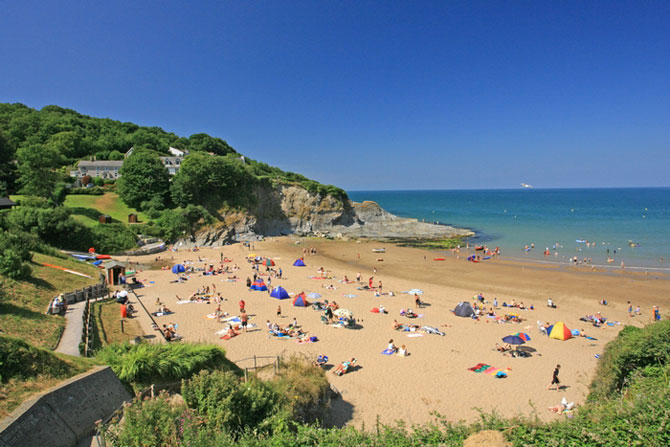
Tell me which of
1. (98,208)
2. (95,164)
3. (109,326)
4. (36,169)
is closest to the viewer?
(109,326)

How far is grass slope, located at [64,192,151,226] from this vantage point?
42219 millimetres

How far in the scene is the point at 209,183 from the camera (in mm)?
53094

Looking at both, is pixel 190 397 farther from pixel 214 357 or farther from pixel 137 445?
pixel 214 357

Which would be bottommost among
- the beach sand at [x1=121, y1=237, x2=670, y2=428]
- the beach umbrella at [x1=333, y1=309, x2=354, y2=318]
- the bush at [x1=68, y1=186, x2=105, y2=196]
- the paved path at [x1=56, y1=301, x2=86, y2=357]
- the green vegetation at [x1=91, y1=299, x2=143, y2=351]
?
the beach sand at [x1=121, y1=237, x2=670, y2=428]

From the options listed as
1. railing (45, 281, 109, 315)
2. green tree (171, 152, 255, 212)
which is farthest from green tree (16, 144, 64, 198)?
railing (45, 281, 109, 315)

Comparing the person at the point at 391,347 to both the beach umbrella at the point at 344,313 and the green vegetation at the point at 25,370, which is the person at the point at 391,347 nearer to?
the beach umbrella at the point at 344,313

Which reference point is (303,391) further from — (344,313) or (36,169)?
(36,169)

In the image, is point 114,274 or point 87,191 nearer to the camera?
point 114,274

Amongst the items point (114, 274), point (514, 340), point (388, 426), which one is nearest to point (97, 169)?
point (114, 274)

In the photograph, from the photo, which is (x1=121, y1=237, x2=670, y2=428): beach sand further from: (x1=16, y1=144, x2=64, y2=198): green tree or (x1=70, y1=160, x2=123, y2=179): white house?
(x1=70, y1=160, x2=123, y2=179): white house

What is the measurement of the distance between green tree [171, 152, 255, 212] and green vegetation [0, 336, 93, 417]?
45.5 m

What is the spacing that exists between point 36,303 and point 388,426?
15707 mm

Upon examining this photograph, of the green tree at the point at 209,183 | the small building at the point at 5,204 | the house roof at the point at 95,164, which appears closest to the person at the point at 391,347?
the small building at the point at 5,204

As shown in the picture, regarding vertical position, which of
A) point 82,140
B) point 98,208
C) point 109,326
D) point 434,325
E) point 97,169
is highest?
point 82,140
